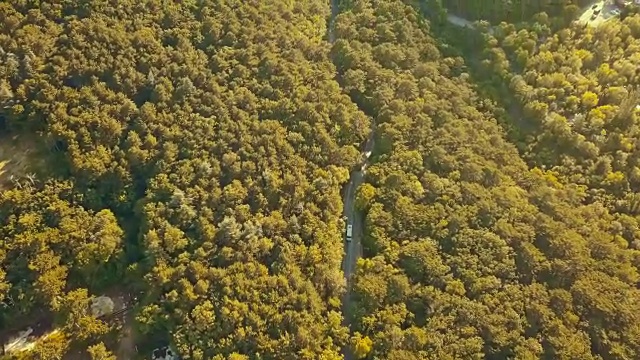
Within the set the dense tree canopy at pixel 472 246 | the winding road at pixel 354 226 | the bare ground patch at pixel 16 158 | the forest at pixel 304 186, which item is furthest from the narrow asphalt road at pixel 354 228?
the bare ground patch at pixel 16 158

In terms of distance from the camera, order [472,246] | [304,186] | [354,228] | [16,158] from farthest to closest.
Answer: [354,228]
[304,186]
[16,158]
[472,246]

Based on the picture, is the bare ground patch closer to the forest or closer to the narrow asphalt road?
the forest

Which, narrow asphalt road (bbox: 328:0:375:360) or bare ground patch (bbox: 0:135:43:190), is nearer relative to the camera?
narrow asphalt road (bbox: 328:0:375:360)

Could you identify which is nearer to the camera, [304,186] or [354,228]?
[304,186]

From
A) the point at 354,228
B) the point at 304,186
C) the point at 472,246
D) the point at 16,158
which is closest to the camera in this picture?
the point at 472,246

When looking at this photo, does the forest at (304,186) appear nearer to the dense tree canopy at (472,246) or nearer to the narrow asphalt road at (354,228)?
the dense tree canopy at (472,246)

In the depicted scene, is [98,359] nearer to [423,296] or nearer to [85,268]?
[85,268]

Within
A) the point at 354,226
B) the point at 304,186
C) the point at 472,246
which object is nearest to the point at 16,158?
the point at 304,186

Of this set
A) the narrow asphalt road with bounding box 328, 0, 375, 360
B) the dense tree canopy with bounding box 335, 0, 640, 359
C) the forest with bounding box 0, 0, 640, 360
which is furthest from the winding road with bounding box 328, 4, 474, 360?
the dense tree canopy with bounding box 335, 0, 640, 359

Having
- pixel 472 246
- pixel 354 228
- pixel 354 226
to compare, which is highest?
pixel 472 246

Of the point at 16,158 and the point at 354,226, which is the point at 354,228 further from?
the point at 16,158

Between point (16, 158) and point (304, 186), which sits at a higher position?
point (304, 186)
